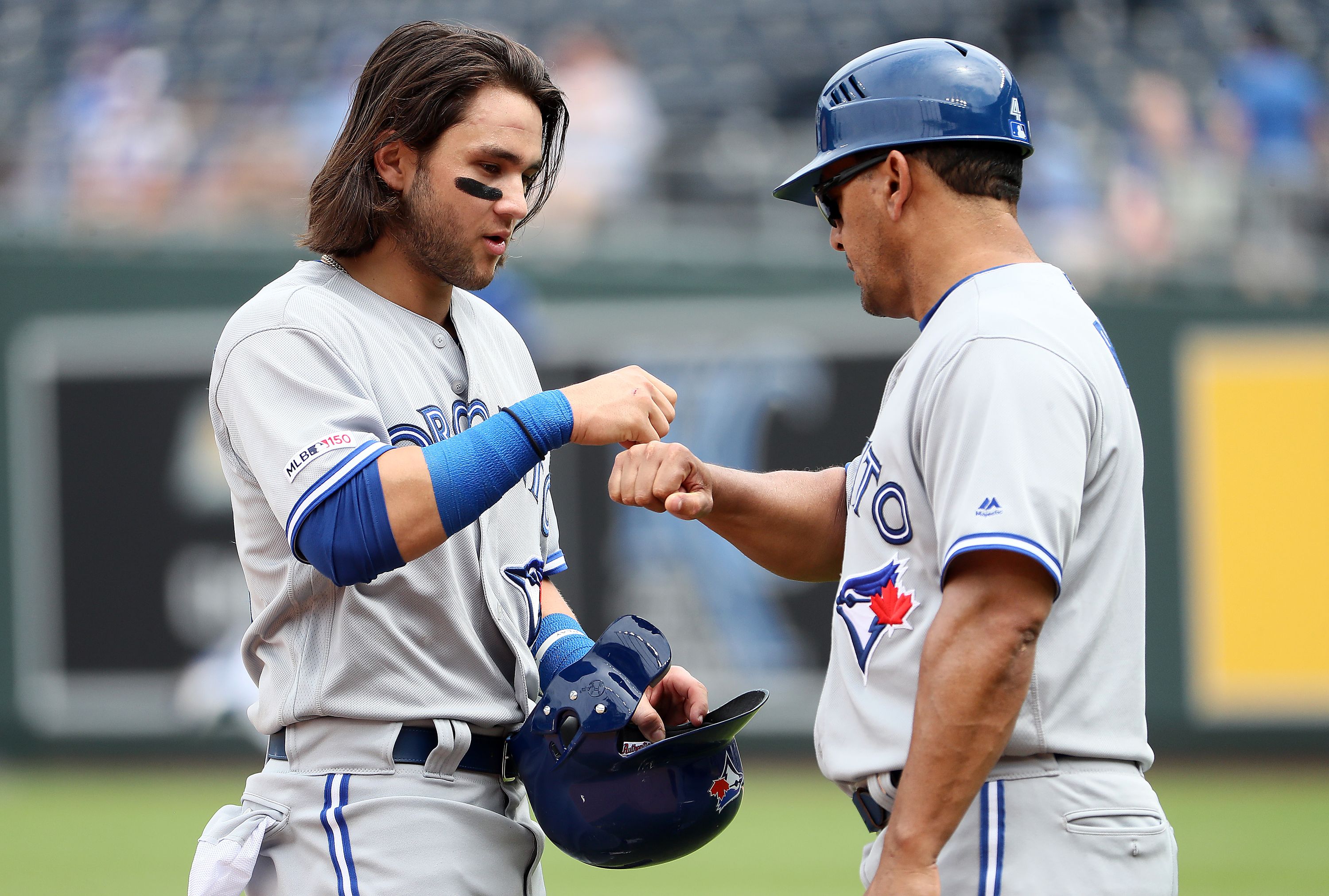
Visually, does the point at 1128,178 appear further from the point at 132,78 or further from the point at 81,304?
the point at 132,78

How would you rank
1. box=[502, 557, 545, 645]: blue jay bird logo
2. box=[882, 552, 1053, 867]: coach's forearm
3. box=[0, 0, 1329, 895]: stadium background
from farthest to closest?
box=[0, 0, 1329, 895]: stadium background → box=[502, 557, 545, 645]: blue jay bird logo → box=[882, 552, 1053, 867]: coach's forearm

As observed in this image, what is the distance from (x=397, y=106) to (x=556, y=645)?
42.4 inches

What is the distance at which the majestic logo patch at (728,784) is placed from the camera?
2.64 meters

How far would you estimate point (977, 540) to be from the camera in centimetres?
216

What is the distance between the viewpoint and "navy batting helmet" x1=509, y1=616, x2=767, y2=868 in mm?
2508

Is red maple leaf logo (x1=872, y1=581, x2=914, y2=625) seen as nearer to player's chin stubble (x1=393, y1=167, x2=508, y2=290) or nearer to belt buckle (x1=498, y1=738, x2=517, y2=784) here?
belt buckle (x1=498, y1=738, x2=517, y2=784)

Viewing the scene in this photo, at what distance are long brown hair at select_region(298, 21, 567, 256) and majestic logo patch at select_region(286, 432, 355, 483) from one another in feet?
1.61

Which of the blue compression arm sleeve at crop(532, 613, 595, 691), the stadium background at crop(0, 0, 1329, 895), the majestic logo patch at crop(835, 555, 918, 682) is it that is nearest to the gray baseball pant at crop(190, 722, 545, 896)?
the blue compression arm sleeve at crop(532, 613, 595, 691)

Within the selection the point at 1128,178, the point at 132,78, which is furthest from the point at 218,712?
the point at 1128,178

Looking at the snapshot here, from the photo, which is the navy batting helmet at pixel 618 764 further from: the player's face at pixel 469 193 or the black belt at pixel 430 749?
the player's face at pixel 469 193

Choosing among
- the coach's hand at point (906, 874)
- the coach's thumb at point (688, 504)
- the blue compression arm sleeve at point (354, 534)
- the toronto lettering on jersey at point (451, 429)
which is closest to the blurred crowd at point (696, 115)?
the coach's thumb at point (688, 504)

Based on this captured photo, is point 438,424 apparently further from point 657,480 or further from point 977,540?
point 977,540

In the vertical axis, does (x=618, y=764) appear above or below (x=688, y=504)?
below

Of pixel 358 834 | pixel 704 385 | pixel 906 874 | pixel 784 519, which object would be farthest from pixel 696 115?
pixel 906 874
